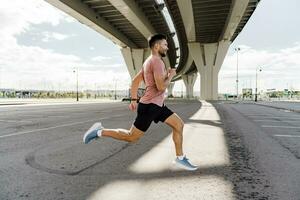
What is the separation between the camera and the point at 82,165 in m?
5.19

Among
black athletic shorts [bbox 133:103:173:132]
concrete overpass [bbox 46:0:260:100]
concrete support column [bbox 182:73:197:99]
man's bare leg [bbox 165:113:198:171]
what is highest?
concrete overpass [bbox 46:0:260:100]

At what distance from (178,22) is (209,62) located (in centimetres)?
1681

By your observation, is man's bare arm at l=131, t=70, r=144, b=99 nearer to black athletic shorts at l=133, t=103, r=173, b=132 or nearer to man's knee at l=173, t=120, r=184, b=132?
black athletic shorts at l=133, t=103, r=173, b=132

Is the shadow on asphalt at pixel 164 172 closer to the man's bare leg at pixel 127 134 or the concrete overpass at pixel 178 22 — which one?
the man's bare leg at pixel 127 134

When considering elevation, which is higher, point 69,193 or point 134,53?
point 134,53

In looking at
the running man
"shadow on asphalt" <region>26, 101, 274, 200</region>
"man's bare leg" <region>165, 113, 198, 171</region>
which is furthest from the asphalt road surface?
the running man

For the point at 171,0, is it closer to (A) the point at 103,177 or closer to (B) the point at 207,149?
(B) the point at 207,149

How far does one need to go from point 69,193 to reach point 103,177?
2.59 ft

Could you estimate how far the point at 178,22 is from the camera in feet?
136

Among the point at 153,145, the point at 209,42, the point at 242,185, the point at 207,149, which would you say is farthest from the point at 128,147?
the point at 209,42

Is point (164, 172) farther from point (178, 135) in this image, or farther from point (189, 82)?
point (189, 82)

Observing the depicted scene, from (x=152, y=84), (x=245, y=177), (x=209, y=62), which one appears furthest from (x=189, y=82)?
(x=245, y=177)

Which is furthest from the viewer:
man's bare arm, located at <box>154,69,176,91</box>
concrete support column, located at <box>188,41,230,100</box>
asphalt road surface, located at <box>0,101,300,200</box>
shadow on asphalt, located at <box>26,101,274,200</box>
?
concrete support column, located at <box>188,41,230,100</box>

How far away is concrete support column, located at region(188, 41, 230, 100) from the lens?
55100mm
